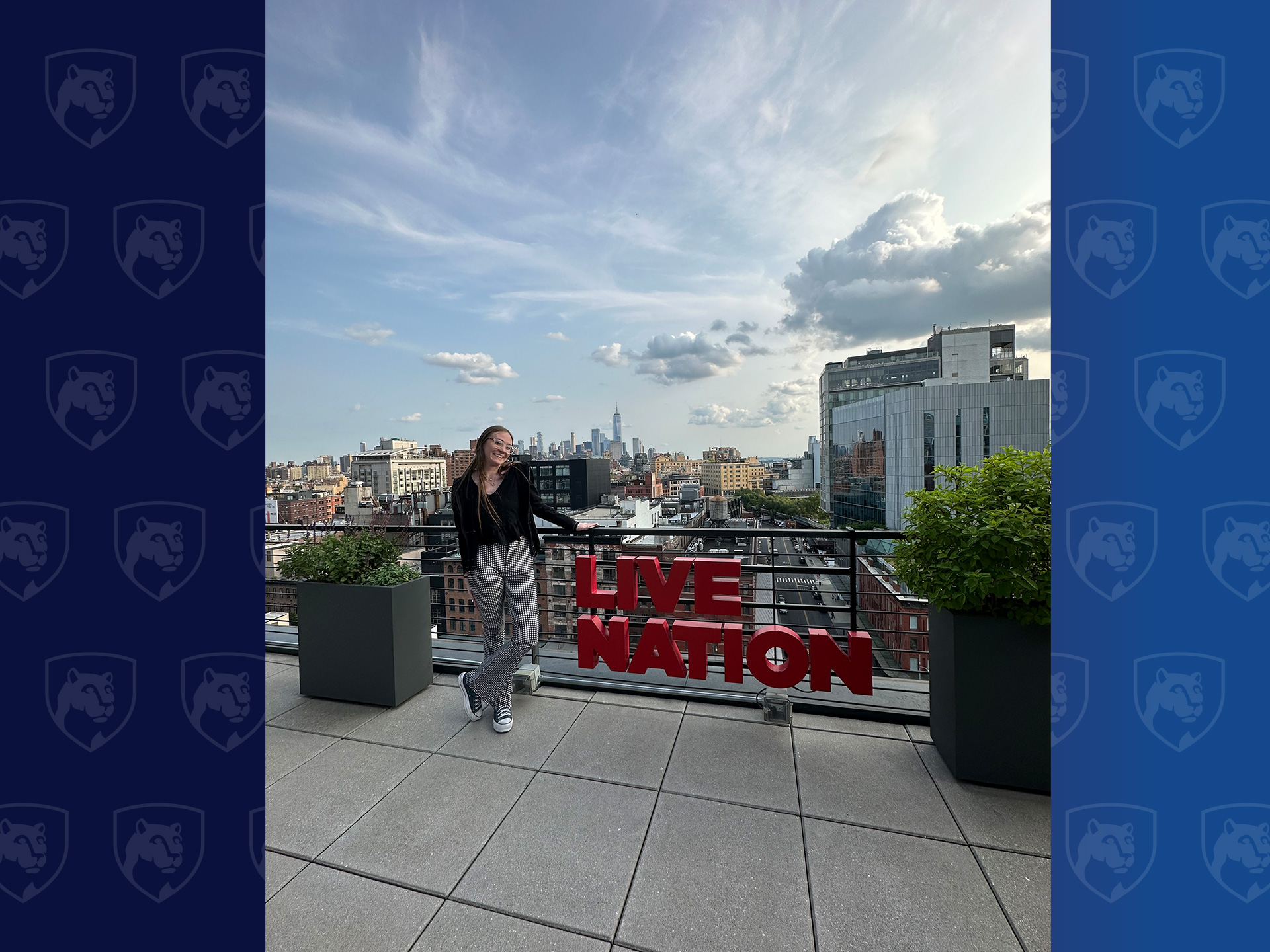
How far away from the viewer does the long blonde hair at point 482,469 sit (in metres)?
2.63

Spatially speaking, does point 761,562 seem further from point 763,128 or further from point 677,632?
point 763,128

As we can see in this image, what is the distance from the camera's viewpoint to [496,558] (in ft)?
8.70
